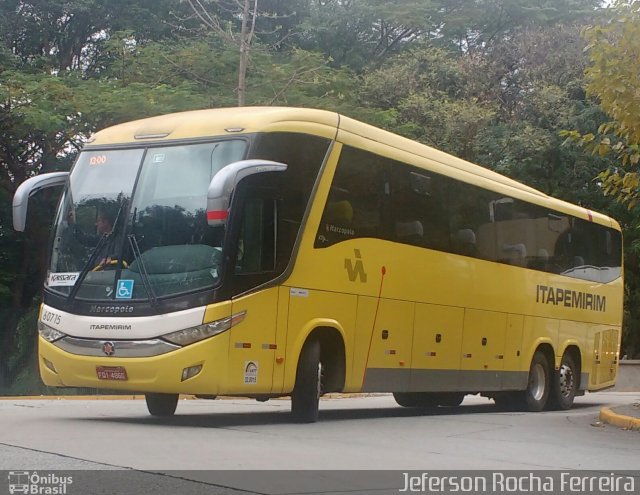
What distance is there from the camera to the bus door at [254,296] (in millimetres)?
11289

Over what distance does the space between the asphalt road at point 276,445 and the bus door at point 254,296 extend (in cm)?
64

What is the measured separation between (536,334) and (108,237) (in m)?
9.12

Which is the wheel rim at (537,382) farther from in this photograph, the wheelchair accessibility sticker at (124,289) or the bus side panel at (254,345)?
Answer: the wheelchair accessibility sticker at (124,289)

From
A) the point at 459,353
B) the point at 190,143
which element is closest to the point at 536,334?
the point at 459,353

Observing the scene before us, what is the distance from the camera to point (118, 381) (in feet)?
36.9

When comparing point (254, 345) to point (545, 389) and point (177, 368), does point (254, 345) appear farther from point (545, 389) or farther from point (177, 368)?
point (545, 389)

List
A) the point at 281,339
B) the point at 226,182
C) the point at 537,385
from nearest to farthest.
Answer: the point at 226,182, the point at 281,339, the point at 537,385

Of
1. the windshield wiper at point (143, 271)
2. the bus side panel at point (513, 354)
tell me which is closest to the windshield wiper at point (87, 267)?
the windshield wiper at point (143, 271)

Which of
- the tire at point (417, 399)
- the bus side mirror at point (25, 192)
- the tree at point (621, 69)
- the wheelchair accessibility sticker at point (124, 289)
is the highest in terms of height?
the tree at point (621, 69)

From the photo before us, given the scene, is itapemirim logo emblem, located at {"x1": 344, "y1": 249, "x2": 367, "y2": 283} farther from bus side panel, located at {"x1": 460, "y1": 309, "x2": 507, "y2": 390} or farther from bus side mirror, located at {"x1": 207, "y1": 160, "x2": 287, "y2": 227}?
bus side panel, located at {"x1": 460, "y1": 309, "x2": 507, "y2": 390}

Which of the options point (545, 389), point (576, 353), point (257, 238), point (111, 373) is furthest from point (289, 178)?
point (576, 353)

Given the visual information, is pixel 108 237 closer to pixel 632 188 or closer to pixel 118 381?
pixel 118 381

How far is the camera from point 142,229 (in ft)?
37.8
